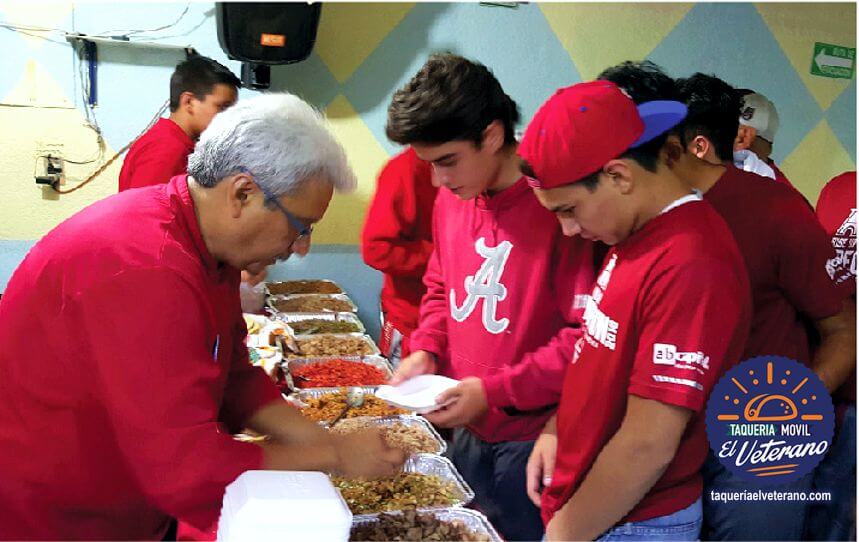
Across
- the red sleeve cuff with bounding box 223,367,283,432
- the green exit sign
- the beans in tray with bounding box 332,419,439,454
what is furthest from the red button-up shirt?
the green exit sign

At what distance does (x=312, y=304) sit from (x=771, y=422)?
223 centimetres

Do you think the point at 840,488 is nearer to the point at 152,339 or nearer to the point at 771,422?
the point at 771,422

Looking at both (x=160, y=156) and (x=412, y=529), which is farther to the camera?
(x=160, y=156)

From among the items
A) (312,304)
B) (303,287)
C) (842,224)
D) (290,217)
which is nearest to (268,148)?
(290,217)

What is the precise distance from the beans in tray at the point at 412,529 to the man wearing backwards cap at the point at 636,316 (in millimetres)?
216

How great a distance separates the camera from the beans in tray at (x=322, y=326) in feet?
9.49

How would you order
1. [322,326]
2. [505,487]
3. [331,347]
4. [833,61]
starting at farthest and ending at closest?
[833,61] → [322,326] → [331,347] → [505,487]

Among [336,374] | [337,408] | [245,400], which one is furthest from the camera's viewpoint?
[336,374]

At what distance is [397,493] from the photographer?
1609 mm

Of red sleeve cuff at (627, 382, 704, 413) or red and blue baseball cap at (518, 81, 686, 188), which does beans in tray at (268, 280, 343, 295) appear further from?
red sleeve cuff at (627, 382, 704, 413)

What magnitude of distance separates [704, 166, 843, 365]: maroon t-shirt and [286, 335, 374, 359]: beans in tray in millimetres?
1441

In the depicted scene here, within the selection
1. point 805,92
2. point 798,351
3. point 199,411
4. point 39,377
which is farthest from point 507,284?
point 805,92

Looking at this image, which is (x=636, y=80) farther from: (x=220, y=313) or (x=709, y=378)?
(x=220, y=313)

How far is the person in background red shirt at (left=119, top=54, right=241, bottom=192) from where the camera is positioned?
2570mm
